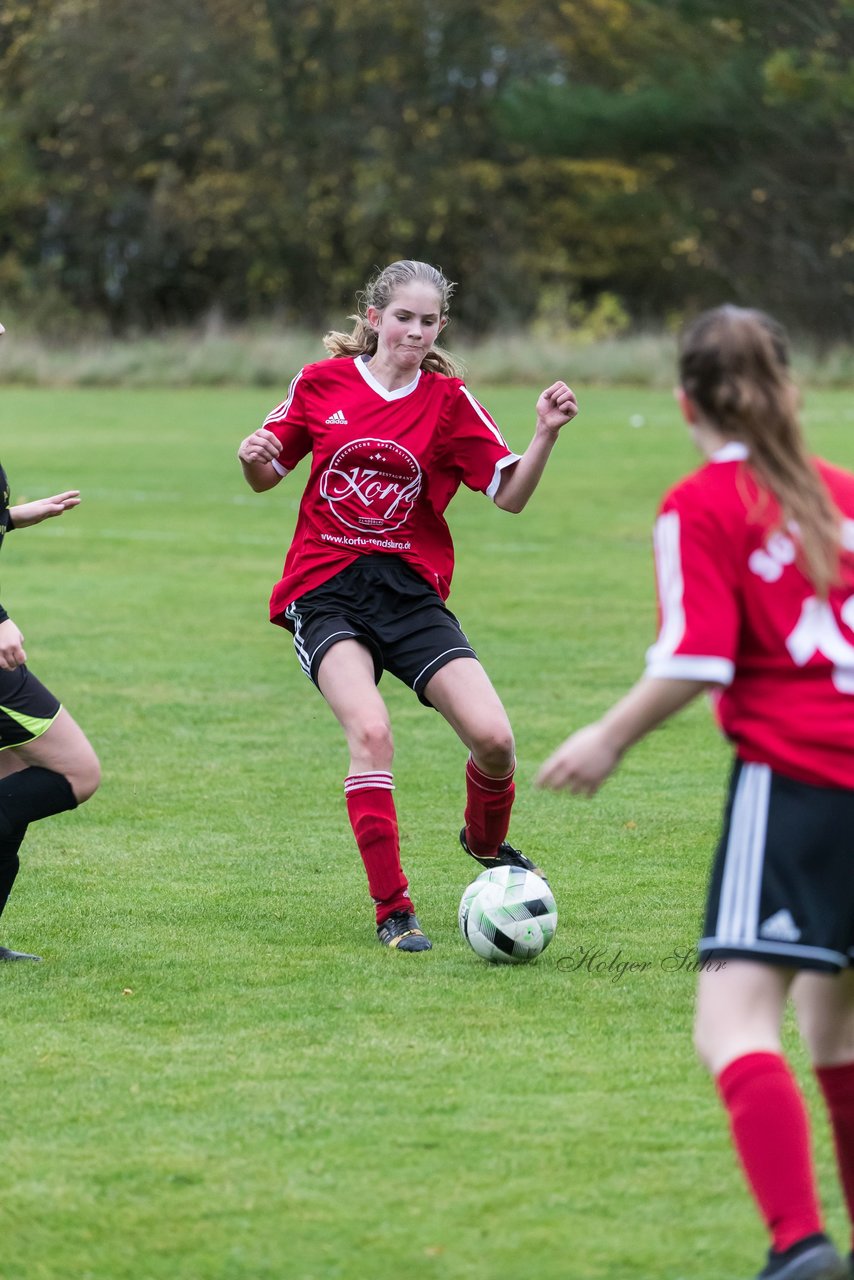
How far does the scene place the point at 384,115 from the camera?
45906 millimetres

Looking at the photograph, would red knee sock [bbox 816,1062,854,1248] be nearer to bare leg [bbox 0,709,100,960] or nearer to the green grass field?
the green grass field

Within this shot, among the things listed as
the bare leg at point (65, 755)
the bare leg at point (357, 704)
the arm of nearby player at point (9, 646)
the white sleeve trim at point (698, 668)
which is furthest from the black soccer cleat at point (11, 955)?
the white sleeve trim at point (698, 668)

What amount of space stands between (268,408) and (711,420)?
26.2m

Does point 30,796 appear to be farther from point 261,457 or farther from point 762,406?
point 762,406

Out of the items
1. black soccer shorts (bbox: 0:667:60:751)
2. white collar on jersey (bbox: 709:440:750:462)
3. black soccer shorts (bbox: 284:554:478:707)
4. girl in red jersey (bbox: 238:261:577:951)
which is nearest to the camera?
white collar on jersey (bbox: 709:440:750:462)

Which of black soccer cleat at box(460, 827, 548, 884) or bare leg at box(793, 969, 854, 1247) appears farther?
black soccer cleat at box(460, 827, 548, 884)

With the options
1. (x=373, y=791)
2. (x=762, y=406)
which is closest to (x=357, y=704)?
(x=373, y=791)

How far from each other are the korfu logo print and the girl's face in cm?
29

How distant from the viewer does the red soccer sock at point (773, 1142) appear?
2799 mm

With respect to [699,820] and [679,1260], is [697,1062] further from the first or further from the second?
[699,820]

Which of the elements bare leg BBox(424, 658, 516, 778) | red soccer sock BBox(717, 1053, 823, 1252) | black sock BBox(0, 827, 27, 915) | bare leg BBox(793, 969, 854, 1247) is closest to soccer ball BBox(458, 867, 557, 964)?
bare leg BBox(424, 658, 516, 778)

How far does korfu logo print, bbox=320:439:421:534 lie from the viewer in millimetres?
5523

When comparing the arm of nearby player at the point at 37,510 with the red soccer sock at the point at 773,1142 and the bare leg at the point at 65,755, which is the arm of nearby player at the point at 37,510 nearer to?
the bare leg at the point at 65,755

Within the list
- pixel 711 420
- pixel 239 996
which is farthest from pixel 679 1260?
pixel 239 996
